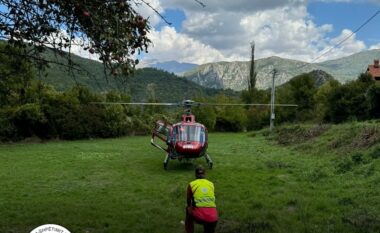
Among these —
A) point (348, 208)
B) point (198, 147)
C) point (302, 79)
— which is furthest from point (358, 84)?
point (348, 208)

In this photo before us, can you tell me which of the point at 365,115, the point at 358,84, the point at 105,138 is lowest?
the point at 105,138

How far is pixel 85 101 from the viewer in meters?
49.3

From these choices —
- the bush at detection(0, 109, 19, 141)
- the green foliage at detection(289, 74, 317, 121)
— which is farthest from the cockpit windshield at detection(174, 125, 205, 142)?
the green foliage at detection(289, 74, 317, 121)

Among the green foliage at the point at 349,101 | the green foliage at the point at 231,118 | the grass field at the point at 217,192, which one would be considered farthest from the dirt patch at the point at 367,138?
the green foliage at the point at 231,118

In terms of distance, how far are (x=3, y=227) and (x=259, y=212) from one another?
5.43m

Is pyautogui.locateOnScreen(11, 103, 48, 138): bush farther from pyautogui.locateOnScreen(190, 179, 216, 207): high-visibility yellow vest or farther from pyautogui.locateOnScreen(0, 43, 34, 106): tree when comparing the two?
pyautogui.locateOnScreen(190, 179, 216, 207): high-visibility yellow vest

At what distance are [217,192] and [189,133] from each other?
5.91m

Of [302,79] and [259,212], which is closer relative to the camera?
[259,212]

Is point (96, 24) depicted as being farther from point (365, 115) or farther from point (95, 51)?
point (365, 115)

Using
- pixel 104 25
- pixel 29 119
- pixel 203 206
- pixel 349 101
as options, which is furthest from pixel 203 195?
pixel 349 101

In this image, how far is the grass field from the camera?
9.91 metres

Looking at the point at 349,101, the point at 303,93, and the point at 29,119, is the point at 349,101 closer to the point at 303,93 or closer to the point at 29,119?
the point at 303,93

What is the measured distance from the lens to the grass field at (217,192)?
32.5ft

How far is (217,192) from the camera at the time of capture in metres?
13.8
